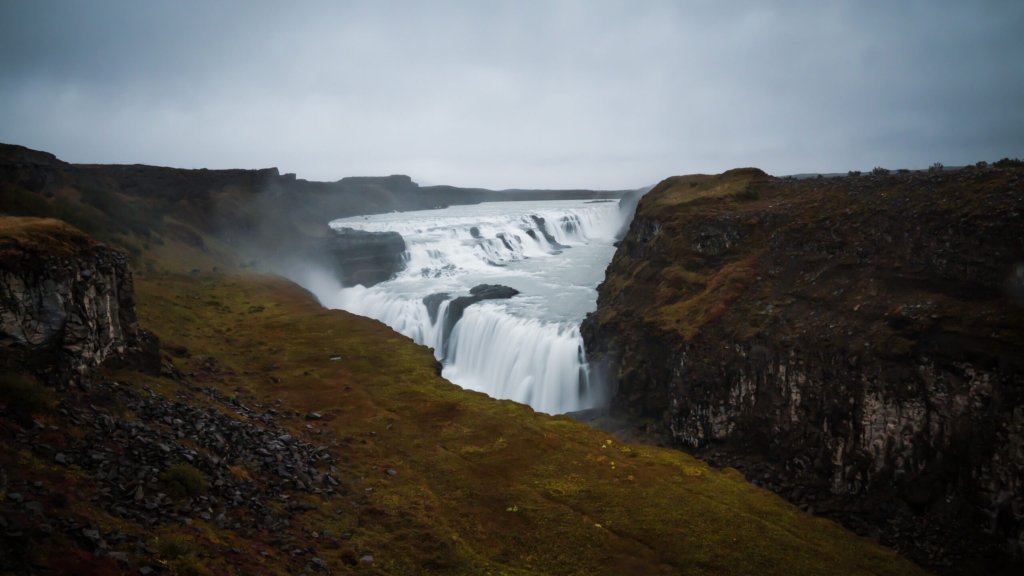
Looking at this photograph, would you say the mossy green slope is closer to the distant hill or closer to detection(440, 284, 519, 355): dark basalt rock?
detection(440, 284, 519, 355): dark basalt rock

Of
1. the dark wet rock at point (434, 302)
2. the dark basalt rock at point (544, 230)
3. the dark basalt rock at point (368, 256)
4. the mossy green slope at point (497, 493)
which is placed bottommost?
the mossy green slope at point (497, 493)

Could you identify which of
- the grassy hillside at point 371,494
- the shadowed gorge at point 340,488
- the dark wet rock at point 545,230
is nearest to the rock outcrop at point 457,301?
the grassy hillside at point 371,494

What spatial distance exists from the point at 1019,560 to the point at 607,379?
21030mm

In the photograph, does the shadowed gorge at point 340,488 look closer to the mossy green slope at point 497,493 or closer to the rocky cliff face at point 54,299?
the mossy green slope at point 497,493

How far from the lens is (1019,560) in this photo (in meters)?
17.3

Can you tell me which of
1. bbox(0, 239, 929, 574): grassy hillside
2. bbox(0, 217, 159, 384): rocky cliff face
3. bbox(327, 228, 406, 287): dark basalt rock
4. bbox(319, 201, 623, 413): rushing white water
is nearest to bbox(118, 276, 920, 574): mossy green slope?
bbox(0, 239, 929, 574): grassy hillside

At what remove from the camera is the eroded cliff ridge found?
18.9 meters

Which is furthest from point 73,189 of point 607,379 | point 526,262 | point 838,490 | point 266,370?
point 838,490

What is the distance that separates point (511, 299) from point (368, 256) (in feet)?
116

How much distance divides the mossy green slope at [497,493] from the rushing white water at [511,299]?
8.94m

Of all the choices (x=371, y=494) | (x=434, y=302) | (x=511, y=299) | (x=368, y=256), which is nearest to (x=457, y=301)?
(x=434, y=302)

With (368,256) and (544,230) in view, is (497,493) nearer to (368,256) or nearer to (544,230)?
(368,256)

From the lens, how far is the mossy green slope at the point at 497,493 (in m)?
15.8

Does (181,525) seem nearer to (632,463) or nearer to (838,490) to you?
(632,463)
